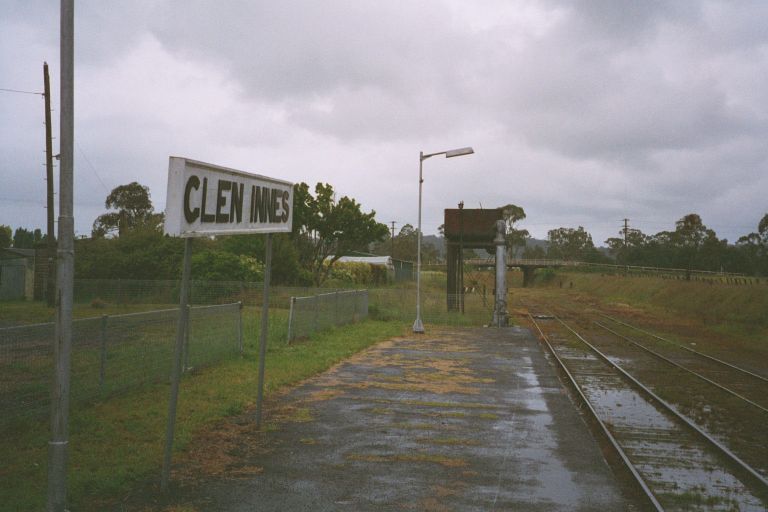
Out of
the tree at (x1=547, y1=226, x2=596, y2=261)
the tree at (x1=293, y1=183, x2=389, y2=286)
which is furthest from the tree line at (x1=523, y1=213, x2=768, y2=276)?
the tree at (x1=293, y1=183, x2=389, y2=286)

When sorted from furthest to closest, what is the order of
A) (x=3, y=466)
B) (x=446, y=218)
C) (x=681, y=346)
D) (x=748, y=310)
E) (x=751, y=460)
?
(x=446, y=218), (x=748, y=310), (x=681, y=346), (x=751, y=460), (x=3, y=466)

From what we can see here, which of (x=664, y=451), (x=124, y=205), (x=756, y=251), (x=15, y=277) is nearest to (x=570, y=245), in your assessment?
(x=756, y=251)

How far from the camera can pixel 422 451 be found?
7836 mm

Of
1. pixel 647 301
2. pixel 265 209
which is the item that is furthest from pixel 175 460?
pixel 647 301

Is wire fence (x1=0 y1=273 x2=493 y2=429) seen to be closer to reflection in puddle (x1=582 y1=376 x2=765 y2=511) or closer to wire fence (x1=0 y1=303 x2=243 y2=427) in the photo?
wire fence (x1=0 y1=303 x2=243 y2=427)

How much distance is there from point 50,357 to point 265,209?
356 cm

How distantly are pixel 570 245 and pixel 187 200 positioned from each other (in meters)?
133

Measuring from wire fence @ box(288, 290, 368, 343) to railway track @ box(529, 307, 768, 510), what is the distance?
25.6ft

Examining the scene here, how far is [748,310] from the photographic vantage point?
31750 millimetres

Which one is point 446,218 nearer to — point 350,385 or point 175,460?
point 350,385

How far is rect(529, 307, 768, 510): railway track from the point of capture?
6.48m

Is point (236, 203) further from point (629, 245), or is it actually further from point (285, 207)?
point (629, 245)

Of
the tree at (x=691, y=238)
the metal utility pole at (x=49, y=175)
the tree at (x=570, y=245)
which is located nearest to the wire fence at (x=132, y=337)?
the metal utility pole at (x=49, y=175)

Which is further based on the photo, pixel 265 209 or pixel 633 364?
pixel 633 364
